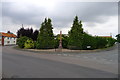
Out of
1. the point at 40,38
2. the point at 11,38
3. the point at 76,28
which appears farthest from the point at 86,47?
Result: the point at 11,38

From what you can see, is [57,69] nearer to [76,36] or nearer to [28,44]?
[76,36]

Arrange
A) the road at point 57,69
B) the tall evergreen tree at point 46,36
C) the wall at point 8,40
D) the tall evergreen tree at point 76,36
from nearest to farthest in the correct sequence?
the road at point 57,69, the tall evergreen tree at point 76,36, the tall evergreen tree at point 46,36, the wall at point 8,40

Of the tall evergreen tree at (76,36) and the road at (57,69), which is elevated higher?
the tall evergreen tree at (76,36)

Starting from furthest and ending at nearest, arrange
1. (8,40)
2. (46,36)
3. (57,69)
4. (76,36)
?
1. (8,40)
2. (46,36)
3. (76,36)
4. (57,69)

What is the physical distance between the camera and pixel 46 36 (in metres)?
26.9

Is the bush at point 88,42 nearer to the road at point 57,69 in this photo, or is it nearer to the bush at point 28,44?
the bush at point 28,44

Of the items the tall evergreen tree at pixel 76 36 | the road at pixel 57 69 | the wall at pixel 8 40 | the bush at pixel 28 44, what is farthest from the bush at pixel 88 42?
the wall at pixel 8 40

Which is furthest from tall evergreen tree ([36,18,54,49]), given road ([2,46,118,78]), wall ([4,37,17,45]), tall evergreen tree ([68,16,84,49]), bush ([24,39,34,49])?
wall ([4,37,17,45])

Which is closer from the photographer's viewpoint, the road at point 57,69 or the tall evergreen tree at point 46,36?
the road at point 57,69

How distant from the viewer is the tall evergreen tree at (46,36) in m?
26.6

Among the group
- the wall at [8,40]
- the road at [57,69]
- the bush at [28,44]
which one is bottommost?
the road at [57,69]

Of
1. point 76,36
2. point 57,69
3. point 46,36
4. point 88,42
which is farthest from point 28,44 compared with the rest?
point 57,69

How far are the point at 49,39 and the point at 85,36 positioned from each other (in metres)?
7.45

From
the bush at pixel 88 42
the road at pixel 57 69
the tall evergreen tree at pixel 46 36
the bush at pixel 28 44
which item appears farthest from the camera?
the bush at pixel 28 44
